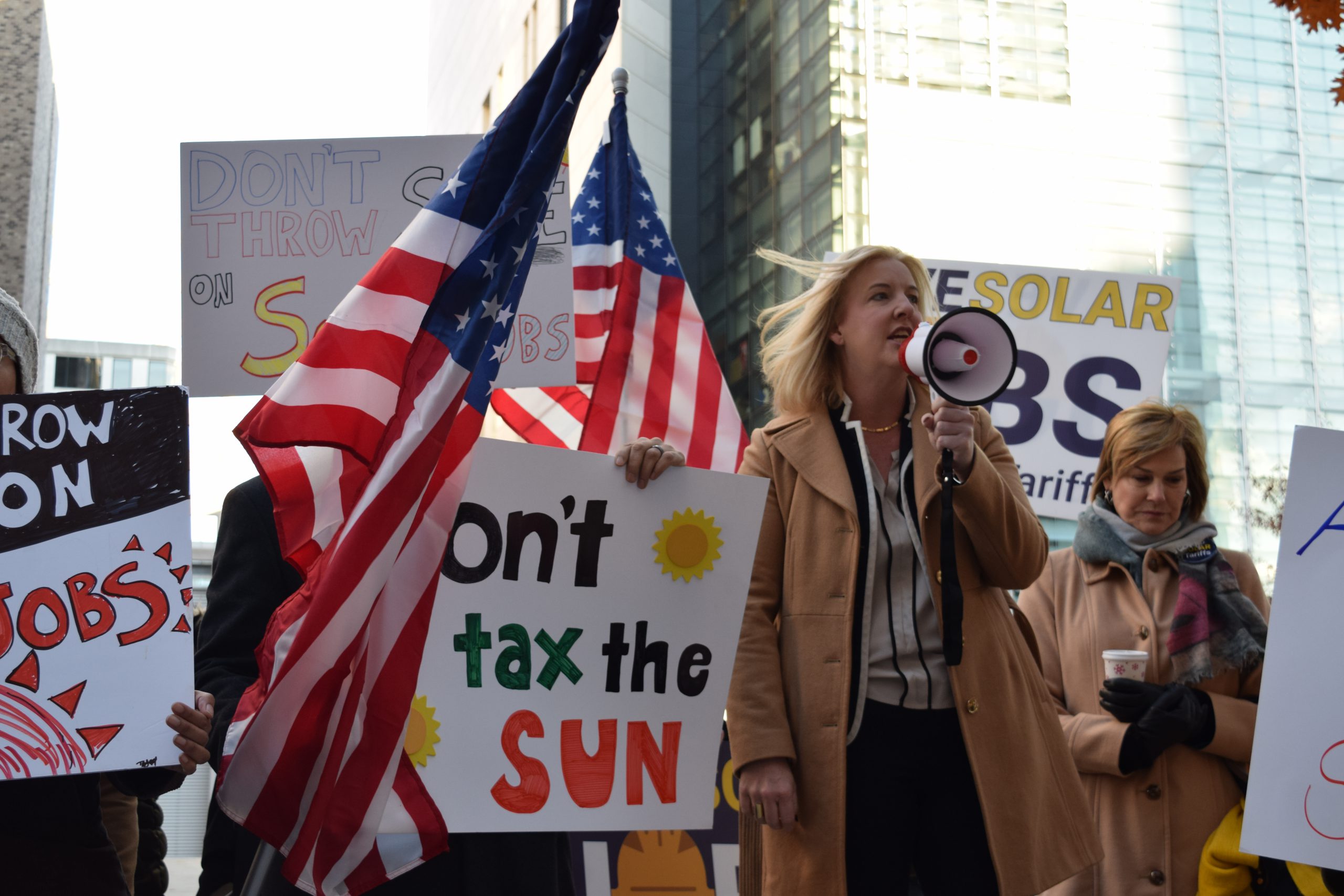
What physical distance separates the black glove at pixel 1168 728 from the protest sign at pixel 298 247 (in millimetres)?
1852

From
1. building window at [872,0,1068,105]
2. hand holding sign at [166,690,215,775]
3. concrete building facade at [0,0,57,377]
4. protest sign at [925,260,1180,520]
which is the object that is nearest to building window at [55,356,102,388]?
building window at [872,0,1068,105]

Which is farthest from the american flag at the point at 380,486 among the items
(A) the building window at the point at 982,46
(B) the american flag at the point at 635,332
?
(A) the building window at the point at 982,46

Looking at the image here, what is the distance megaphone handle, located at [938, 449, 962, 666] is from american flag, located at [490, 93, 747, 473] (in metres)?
2.23

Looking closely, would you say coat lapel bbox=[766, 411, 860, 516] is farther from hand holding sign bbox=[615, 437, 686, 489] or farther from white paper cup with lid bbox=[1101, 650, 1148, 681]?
white paper cup with lid bbox=[1101, 650, 1148, 681]

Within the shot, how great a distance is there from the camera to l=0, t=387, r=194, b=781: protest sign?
226 cm

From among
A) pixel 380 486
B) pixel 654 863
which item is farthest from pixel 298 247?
pixel 654 863

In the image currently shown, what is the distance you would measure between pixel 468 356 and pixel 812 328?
1.02m

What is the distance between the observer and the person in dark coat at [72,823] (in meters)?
2.21

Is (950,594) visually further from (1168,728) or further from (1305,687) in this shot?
(1168,728)

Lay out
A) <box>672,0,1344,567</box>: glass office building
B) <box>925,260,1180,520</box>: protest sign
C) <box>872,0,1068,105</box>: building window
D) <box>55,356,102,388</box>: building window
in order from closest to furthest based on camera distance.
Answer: <box>925,260,1180,520</box>: protest sign < <box>672,0,1344,567</box>: glass office building < <box>872,0,1068,105</box>: building window < <box>55,356,102,388</box>: building window

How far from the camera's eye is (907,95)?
18531 millimetres

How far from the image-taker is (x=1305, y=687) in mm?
2814

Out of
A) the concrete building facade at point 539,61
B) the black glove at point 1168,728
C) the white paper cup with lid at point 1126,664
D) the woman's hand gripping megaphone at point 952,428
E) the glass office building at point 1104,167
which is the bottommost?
the black glove at point 1168,728

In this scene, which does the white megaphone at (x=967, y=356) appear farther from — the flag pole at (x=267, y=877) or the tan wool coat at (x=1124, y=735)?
the flag pole at (x=267, y=877)
